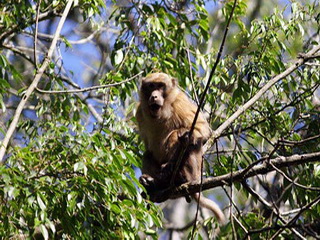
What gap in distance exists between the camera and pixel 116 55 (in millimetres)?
9102

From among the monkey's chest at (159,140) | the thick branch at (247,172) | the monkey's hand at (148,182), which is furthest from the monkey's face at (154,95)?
the thick branch at (247,172)

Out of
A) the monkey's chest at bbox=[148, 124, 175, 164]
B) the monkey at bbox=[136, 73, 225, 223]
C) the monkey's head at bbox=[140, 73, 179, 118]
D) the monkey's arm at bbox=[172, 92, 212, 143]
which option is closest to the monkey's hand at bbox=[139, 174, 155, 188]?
the monkey at bbox=[136, 73, 225, 223]

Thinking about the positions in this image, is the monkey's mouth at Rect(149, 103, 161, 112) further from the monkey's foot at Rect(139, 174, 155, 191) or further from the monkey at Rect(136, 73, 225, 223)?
the monkey's foot at Rect(139, 174, 155, 191)

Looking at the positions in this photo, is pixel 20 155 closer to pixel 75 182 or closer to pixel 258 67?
pixel 75 182

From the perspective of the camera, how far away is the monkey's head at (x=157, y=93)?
862cm

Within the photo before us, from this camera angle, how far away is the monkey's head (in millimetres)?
8625

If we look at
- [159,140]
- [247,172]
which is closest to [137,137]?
[159,140]

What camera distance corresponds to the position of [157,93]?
8.65 m

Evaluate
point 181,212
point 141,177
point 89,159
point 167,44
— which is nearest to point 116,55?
point 167,44

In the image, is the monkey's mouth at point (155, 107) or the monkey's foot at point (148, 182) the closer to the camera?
the monkey's foot at point (148, 182)

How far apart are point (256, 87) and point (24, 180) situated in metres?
3.63

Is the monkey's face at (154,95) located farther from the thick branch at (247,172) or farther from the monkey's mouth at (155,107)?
the thick branch at (247,172)

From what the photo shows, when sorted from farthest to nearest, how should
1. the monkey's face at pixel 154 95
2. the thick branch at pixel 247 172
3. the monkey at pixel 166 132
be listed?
the monkey's face at pixel 154 95
the monkey at pixel 166 132
the thick branch at pixel 247 172

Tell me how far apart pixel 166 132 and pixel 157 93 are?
1.83ft
